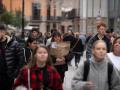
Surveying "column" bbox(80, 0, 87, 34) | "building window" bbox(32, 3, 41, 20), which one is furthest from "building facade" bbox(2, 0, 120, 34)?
"column" bbox(80, 0, 87, 34)

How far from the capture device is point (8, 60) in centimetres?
916

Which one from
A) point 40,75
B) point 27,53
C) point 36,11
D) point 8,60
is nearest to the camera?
point 40,75

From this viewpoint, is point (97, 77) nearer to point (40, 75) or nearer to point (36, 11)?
point (40, 75)

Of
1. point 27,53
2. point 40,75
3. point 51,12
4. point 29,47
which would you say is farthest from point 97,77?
point 51,12

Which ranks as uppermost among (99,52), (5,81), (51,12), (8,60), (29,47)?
(99,52)

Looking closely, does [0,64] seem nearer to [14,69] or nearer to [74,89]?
[14,69]

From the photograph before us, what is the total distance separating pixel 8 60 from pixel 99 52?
3006mm

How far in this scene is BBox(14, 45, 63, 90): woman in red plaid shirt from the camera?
21.9ft

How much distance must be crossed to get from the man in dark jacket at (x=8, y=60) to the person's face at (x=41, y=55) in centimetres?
230

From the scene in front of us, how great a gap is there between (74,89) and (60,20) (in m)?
87.2

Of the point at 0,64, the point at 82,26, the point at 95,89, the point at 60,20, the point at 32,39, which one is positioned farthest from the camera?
the point at 60,20

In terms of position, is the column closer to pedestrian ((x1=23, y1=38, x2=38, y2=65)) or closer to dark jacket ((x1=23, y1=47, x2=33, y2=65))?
pedestrian ((x1=23, y1=38, x2=38, y2=65))

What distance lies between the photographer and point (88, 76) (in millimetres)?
6500

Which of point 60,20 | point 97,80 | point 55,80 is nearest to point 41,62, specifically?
point 55,80
